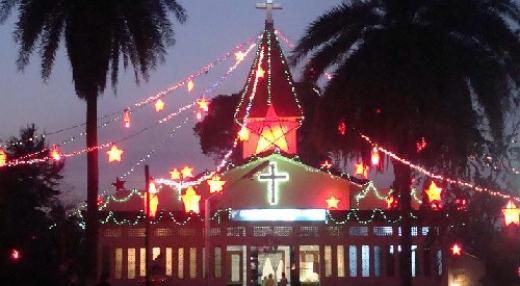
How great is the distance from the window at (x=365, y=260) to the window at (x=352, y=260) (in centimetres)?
31

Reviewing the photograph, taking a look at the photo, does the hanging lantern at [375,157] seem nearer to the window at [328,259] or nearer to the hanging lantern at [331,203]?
the hanging lantern at [331,203]

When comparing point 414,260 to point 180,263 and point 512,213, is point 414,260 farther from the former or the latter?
point 512,213

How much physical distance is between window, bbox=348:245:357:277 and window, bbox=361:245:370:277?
31cm

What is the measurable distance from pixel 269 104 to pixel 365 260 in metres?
8.97

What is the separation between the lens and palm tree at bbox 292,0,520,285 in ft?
82.7

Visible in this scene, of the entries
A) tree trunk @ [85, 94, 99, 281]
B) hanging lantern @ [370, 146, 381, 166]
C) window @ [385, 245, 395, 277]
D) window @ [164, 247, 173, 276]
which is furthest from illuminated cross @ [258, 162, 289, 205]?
tree trunk @ [85, 94, 99, 281]

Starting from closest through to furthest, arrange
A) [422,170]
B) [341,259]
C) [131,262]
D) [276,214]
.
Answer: [422,170]
[276,214]
[131,262]
[341,259]

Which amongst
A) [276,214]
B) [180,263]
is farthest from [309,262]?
[180,263]

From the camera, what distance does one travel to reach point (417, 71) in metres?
25.1

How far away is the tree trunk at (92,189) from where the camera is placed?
29109 mm

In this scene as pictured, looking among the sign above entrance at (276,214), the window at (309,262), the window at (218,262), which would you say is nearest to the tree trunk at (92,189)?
the window at (218,262)

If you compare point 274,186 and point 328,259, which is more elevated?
point 274,186

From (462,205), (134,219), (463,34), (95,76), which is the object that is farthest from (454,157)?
(134,219)

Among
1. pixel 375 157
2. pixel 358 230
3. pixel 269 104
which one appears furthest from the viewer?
pixel 269 104
